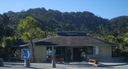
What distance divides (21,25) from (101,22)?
87020 mm

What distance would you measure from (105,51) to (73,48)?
489cm

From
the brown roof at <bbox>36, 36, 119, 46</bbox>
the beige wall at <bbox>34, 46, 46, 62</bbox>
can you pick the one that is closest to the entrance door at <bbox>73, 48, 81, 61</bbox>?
the brown roof at <bbox>36, 36, 119, 46</bbox>

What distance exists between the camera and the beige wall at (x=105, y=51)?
4538 centimetres

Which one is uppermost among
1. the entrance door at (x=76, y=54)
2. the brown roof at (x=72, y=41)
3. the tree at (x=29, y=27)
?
the tree at (x=29, y=27)

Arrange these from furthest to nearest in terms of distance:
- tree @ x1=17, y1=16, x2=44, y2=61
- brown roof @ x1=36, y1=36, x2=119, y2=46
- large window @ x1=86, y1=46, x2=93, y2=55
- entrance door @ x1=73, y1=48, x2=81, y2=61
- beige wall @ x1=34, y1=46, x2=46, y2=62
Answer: entrance door @ x1=73, y1=48, x2=81, y2=61 → large window @ x1=86, y1=46, x2=93, y2=55 → beige wall @ x1=34, y1=46, x2=46, y2=62 → brown roof @ x1=36, y1=36, x2=119, y2=46 → tree @ x1=17, y1=16, x2=44, y2=61

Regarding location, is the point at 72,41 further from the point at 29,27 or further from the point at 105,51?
the point at 29,27

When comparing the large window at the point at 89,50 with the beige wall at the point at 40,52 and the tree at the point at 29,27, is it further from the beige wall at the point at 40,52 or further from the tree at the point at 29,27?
the tree at the point at 29,27

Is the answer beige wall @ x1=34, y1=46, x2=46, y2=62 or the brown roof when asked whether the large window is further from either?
beige wall @ x1=34, y1=46, x2=46, y2=62

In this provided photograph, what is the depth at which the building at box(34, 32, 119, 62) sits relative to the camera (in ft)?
145

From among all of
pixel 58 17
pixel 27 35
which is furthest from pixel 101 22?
pixel 27 35

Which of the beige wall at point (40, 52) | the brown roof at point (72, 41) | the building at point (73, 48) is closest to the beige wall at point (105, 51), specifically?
the building at point (73, 48)

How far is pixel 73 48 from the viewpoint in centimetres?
4672

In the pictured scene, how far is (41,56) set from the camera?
44875 mm

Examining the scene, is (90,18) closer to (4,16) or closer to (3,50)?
(4,16)
